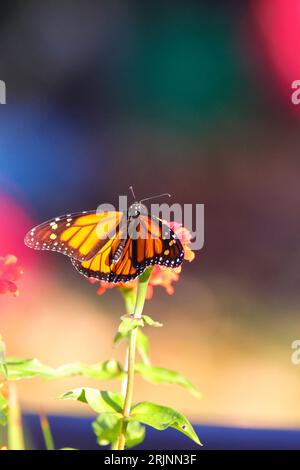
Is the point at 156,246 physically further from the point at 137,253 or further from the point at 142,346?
the point at 142,346

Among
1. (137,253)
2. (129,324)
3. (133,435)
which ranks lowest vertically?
(133,435)

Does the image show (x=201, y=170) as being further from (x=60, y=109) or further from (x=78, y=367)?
(x=78, y=367)

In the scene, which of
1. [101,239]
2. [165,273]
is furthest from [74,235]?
[165,273]

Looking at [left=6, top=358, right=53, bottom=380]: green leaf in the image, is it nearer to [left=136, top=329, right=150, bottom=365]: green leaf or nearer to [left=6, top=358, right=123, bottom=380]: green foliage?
[left=6, top=358, right=123, bottom=380]: green foliage

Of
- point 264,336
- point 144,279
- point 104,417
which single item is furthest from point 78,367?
point 264,336

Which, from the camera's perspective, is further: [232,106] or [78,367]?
[232,106]

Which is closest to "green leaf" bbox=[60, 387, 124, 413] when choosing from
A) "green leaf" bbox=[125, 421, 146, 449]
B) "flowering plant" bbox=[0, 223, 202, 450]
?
"flowering plant" bbox=[0, 223, 202, 450]
